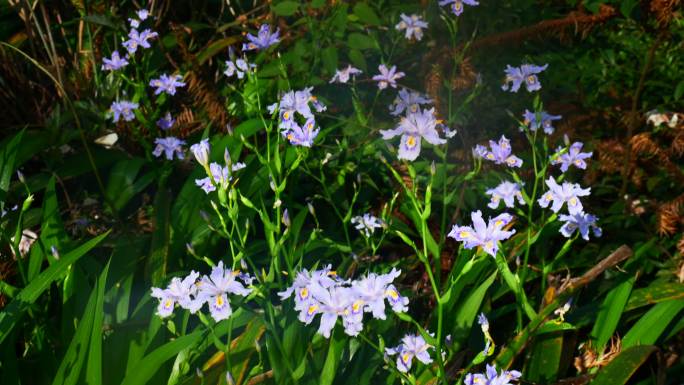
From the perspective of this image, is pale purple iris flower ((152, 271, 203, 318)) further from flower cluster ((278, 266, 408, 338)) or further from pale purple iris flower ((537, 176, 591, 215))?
Answer: pale purple iris flower ((537, 176, 591, 215))

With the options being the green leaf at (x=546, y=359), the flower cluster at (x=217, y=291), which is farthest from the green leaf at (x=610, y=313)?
the flower cluster at (x=217, y=291)

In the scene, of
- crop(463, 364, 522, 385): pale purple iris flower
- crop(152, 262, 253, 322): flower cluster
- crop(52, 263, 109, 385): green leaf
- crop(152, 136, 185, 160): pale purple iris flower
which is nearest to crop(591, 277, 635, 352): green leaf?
crop(463, 364, 522, 385): pale purple iris flower

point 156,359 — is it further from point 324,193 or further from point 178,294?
point 324,193

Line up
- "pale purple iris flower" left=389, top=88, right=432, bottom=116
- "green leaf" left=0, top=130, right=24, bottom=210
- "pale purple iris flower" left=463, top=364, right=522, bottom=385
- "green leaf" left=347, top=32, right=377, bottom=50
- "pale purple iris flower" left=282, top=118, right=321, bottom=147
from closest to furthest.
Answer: "pale purple iris flower" left=463, top=364, right=522, bottom=385
"pale purple iris flower" left=282, top=118, right=321, bottom=147
"green leaf" left=0, top=130, right=24, bottom=210
"pale purple iris flower" left=389, top=88, right=432, bottom=116
"green leaf" left=347, top=32, right=377, bottom=50

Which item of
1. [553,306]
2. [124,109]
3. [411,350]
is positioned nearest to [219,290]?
[411,350]

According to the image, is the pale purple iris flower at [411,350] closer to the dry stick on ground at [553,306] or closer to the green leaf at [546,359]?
the dry stick on ground at [553,306]

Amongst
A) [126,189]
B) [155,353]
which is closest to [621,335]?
[155,353]
